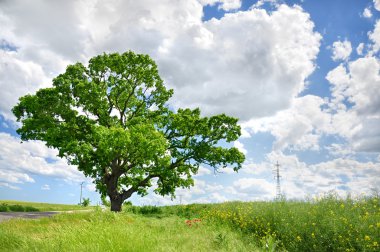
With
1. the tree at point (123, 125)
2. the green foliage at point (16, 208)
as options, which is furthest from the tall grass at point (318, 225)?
the green foliage at point (16, 208)

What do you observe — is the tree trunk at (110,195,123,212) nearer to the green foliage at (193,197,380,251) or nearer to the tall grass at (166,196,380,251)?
the tall grass at (166,196,380,251)

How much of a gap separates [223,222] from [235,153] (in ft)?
39.7

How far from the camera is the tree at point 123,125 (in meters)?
25.8

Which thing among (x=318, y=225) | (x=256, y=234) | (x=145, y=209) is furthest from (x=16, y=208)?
(x=318, y=225)

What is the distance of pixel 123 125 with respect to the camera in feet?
93.5

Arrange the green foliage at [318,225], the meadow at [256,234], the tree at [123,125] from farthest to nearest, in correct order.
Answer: the tree at [123,125] < the green foliage at [318,225] < the meadow at [256,234]

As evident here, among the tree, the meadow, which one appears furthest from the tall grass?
the tree

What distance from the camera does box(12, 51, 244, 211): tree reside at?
2580 cm

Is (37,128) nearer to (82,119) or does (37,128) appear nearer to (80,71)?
(82,119)

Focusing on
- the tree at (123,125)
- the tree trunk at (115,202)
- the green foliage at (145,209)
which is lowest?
the green foliage at (145,209)

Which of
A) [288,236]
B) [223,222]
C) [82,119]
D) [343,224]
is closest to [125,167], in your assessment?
[82,119]

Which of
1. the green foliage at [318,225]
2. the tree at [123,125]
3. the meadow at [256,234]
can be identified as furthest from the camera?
the tree at [123,125]

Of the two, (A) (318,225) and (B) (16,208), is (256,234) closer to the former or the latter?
(A) (318,225)

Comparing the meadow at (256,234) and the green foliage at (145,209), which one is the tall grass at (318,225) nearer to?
the meadow at (256,234)
